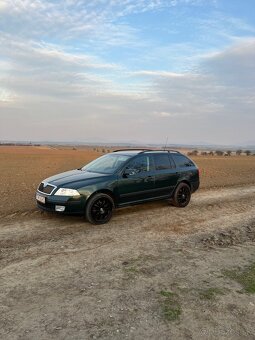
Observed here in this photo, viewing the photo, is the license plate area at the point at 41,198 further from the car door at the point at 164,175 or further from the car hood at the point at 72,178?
the car door at the point at 164,175

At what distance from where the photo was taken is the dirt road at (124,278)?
398 cm

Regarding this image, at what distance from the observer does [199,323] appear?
408 centimetres

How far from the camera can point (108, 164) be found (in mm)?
9453

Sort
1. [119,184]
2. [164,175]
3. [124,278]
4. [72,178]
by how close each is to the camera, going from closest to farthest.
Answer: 1. [124,278]
2. [72,178]
3. [119,184]
4. [164,175]

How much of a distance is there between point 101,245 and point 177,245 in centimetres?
141

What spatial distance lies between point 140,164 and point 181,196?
180 cm

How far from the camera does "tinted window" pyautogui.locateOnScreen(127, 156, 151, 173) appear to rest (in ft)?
30.2

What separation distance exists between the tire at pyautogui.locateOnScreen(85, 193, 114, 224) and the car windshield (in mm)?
801

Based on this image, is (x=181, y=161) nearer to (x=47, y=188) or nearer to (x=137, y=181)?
(x=137, y=181)

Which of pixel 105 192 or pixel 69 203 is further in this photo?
pixel 105 192

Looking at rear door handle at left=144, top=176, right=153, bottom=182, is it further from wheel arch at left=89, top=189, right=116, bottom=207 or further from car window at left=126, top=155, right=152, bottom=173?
wheel arch at left=89, top=189, right=116, bottom=207

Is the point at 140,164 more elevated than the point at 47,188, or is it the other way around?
the point at 140,164

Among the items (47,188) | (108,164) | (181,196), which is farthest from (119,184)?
(181,196)

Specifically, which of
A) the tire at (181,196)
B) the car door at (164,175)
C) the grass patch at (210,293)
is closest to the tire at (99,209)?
the car door at (164,175)
